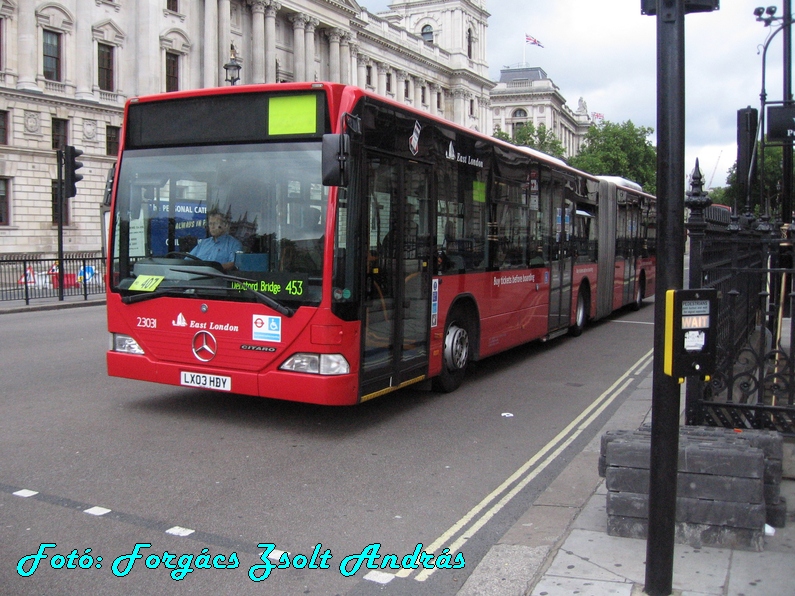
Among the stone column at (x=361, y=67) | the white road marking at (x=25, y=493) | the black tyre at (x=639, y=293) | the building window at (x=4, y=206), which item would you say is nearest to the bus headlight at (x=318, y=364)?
the white road marking at (x=25, y=493)

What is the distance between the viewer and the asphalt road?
14.1 ft

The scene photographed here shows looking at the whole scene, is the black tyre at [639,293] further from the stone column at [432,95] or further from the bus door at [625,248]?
the stone column at [432,95]

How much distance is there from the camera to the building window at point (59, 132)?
44875 millimetres

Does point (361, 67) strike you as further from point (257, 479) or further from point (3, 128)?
point (257, 479)

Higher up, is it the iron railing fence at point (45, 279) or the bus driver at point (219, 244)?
the bus driver at point (219, 244)

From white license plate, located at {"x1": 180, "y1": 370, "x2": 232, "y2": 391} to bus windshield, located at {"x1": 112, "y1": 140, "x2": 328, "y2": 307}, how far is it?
0.75 metres

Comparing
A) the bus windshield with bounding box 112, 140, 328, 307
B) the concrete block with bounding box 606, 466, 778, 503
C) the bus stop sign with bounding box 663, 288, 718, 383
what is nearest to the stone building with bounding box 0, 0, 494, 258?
the bus windshield with bounding box 112, 140, 328, 307

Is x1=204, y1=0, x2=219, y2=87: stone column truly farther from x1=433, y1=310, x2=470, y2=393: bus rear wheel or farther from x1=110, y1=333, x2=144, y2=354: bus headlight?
x1=110, y1=333, x2=144, y2=354: bus headlight

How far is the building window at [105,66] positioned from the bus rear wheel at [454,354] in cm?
4414

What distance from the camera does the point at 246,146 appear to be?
23.2 feet

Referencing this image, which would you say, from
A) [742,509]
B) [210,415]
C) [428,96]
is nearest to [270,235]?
[210,415]

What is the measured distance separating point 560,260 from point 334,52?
59014 millimetres

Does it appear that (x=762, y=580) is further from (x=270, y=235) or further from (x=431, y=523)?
(x=270, y=235)

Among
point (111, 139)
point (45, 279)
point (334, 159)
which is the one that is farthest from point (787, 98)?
point (111, 139)
